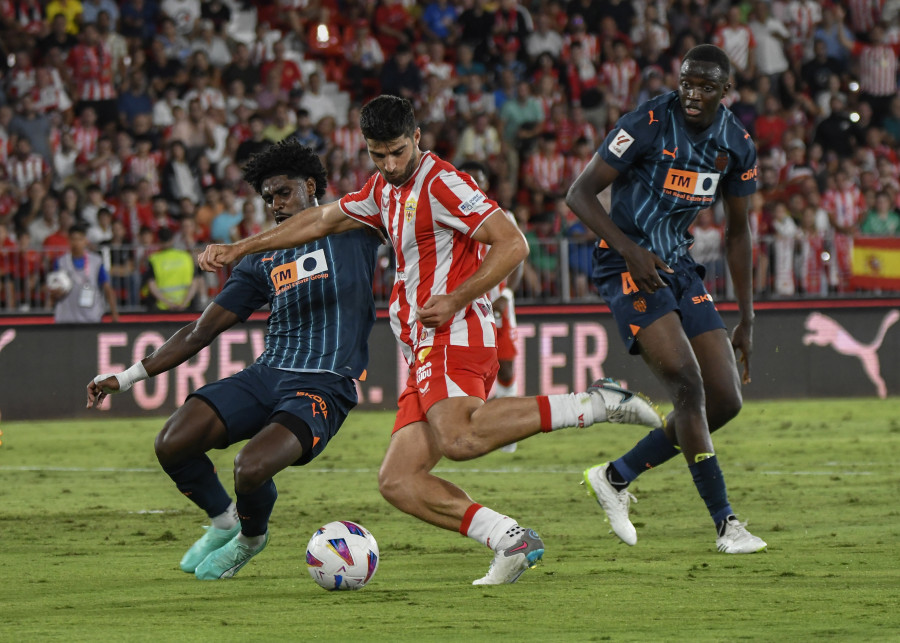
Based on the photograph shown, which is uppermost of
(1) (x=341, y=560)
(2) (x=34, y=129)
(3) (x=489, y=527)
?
(2) (x=34, y=129)

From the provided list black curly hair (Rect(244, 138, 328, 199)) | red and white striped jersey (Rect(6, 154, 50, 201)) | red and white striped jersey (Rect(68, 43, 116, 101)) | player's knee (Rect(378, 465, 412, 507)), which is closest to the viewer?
player's knee (Rect(378, 465, 412, 507))

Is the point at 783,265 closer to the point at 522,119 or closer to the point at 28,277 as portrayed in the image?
the point at 522,119

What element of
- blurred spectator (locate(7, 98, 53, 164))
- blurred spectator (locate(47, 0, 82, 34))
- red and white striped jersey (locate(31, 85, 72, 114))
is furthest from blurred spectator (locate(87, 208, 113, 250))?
blurred spectator (locate(47, 0, 82, 34))

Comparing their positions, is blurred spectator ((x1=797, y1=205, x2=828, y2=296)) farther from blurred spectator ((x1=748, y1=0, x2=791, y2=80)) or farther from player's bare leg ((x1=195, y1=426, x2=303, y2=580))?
player's bare leg ((x1=195, y1=426, x2=303, y2=580))

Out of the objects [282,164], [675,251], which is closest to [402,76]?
[675,251]

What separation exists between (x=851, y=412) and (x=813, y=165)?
18.3 ft

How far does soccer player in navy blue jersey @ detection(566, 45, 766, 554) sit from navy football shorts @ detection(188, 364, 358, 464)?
1587 millimetres

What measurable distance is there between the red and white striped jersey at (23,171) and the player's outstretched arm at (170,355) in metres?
11.5

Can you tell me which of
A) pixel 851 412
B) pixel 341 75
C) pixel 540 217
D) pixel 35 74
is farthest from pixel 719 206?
pixel 35 74

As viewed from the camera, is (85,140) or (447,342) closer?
(447,342)

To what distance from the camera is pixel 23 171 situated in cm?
1777

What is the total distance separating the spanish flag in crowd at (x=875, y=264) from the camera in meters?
16.9

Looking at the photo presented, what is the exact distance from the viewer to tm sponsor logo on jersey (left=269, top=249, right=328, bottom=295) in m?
7.04

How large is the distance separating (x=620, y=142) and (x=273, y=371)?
2183mm
